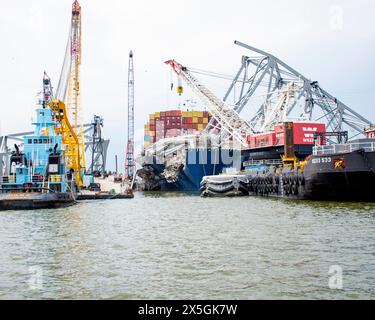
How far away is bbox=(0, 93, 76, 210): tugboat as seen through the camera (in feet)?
155

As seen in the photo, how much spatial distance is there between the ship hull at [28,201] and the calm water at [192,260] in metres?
17.0

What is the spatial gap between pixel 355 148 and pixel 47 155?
3782 cm

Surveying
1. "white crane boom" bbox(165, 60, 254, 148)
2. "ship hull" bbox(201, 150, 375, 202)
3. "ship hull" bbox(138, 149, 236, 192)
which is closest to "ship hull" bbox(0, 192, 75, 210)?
"ship hull" bbox(201, 150, 375, 202)

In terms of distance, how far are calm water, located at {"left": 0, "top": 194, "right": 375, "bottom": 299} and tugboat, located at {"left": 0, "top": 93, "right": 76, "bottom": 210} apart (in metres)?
17.7

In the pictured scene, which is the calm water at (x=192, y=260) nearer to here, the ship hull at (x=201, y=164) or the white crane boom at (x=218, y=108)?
the ship hull at (x=201, y=164)

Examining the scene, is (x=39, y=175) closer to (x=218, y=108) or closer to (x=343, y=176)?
(x=343, y=176)

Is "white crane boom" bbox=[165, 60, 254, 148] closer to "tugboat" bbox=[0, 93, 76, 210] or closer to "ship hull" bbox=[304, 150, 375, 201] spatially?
"tugboat" bbox=[0, 93, 76, 210]

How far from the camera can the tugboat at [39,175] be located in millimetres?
47375

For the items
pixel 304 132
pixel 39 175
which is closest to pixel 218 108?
pixel 304 132

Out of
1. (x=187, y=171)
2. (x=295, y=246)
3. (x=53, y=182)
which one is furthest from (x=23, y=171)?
(x=187, y=171)

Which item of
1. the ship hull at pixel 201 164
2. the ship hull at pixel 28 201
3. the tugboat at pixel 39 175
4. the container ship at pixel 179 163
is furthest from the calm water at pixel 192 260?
the container ship at pixel 179 163

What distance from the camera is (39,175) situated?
5431 cm

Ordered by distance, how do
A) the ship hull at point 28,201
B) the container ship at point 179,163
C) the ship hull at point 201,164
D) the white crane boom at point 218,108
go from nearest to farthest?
the ship hull at point 28,201, the ship hull at point 201,164, the container ship at point 179,163, the white crane boom at point 218,108

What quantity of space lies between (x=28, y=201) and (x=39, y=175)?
7.85 m
